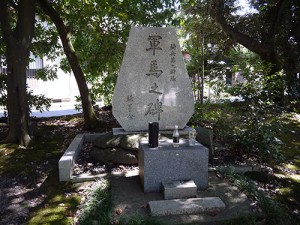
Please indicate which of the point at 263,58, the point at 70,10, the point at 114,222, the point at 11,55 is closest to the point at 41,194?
the point at 114,222

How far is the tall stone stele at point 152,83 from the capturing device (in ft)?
20.3

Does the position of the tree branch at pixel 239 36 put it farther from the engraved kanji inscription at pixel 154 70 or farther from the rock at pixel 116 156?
the rock at pixel 116 156

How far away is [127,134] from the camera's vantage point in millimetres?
6230

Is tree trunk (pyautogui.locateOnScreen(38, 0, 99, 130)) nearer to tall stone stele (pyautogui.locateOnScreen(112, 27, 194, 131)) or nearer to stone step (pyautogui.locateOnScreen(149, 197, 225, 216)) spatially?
tall stone stele (pyautogui.locateOnScreen(112, 27, 194, 131))

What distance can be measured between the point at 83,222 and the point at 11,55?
5.04m

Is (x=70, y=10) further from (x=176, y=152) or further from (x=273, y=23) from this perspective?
(x=273, y=23)

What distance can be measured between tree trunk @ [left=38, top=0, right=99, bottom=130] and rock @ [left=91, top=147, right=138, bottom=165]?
3253 millimetres

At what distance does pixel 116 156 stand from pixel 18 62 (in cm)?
356

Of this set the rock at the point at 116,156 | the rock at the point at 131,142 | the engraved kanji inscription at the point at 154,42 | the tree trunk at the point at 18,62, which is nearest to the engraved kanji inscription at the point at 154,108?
the rock at the point at 131,142

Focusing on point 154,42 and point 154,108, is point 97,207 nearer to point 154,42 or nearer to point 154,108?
point 154,108

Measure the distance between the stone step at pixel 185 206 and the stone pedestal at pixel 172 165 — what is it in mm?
593

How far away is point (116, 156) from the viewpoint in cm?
605

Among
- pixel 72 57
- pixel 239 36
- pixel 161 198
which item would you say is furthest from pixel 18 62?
pixel 239 36

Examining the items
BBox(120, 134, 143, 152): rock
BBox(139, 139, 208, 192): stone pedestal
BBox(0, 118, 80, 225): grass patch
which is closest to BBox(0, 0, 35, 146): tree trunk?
BBox(0, 118, 80, 225): grass patch
